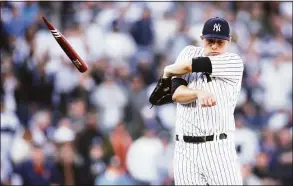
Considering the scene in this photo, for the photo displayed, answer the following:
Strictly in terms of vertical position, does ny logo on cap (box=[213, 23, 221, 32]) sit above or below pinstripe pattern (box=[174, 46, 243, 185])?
above

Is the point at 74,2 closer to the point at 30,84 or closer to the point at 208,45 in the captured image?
the point at 30,84

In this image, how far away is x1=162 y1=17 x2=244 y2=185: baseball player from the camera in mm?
5477

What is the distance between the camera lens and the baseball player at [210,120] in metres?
5.48

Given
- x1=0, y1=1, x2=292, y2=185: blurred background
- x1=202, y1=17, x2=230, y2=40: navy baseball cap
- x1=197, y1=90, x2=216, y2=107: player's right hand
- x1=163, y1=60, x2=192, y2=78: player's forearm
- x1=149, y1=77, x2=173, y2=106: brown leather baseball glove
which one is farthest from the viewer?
x1=0, y1=1, x2=292, y2=185: blurred background

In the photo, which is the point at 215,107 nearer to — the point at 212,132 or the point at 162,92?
the point at 212,132

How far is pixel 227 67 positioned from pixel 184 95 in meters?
0.40

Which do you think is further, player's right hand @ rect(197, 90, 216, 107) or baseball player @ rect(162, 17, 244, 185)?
baseball player @ rect(162, 17, 244, 185)

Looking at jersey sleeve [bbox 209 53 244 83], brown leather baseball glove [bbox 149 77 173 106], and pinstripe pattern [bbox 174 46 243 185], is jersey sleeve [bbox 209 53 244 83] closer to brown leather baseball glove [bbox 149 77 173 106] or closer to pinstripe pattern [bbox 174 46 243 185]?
pinstripe pattern [bbox 174 46 243 185]

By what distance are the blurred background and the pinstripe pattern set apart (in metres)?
5.50

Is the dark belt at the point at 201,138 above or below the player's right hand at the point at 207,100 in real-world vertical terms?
below

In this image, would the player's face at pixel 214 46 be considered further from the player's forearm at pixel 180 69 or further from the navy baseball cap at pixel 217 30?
the player's forearm at pixel 180 69

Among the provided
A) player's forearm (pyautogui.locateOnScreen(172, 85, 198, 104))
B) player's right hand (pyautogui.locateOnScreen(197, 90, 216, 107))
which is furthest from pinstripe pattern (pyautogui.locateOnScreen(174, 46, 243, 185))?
player's right hand (pyautogui.locateOnScreen(197, 90, 216, 107))

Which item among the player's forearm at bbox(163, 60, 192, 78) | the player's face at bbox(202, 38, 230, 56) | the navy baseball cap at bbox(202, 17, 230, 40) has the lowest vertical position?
the player's forearm at bbox(163, 60, 192, 78)

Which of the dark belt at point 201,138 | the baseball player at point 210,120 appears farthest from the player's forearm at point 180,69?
the dark belt at point 201,138
